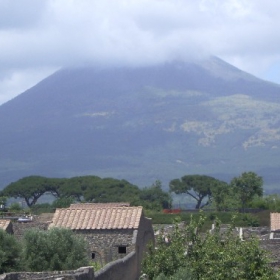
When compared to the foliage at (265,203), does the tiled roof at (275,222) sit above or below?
below

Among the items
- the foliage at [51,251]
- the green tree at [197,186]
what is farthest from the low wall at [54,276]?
the green tree at [197,186]

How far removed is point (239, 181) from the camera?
103188 mm

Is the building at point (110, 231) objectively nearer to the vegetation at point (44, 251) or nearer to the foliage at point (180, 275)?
the vegetation at point (44, 251)

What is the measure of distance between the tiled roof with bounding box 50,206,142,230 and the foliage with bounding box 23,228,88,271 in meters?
6.57

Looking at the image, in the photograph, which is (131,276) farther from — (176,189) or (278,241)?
(176,189)

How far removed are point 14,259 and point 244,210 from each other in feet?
198

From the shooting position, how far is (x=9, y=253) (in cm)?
2811

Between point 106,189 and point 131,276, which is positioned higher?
point 106,189

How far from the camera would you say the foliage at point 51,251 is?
95.4 feet

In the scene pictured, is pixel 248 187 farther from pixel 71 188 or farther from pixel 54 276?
pixel 54 276

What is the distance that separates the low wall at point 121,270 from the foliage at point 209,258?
2.65 ft

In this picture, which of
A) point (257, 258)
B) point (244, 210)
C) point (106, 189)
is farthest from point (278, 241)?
point (106, 189)

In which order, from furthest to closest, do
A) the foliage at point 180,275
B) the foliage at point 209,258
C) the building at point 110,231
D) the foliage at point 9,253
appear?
the building at point 110,231 → the foliage at point 9,253 → the foliage at point 180,275 → the foliage at point 209,258

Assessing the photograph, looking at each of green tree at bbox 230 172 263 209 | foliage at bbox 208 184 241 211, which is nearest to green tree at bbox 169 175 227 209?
foliage at bbox 208 184 241 211
